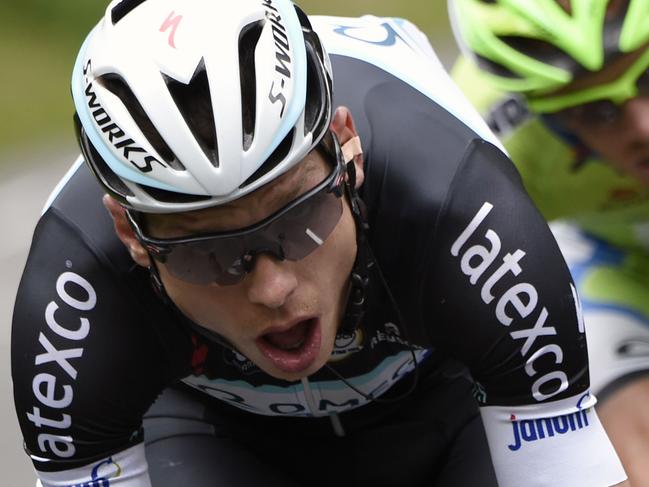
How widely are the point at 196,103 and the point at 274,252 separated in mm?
294

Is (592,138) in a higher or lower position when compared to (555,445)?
higher

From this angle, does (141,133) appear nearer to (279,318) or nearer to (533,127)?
(279,318)

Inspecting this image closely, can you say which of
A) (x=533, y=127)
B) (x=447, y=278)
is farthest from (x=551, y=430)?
(x=533, y=127)

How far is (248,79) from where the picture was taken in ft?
8.54

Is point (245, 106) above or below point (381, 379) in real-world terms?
above

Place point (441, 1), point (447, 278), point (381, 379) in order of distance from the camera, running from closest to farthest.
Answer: point (447, 278), point (381, 379), point (441, 1)

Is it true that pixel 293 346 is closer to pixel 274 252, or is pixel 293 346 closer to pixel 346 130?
pixel 274 252

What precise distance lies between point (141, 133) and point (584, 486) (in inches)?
42.5

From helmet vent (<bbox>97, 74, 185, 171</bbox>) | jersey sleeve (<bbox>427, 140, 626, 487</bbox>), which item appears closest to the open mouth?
jersey sleeve (<bbox>427, 140, 626, 487</bbox>)

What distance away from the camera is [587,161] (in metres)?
3.27

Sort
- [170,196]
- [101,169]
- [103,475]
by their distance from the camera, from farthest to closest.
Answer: [103,475]
[101,169]
[170,196]

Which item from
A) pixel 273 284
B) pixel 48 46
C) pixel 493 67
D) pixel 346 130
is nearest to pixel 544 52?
pixel 493 67

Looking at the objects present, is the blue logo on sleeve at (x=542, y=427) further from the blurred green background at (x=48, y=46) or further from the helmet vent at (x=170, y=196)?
the blurred green background at (x=48, y=46)

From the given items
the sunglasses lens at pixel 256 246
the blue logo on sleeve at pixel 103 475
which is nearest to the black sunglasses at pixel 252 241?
the sunglasses lens at pixel 256 246
